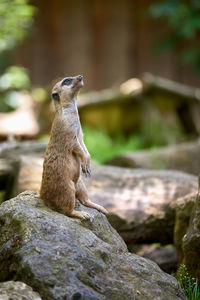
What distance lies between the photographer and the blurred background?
9.48 meters

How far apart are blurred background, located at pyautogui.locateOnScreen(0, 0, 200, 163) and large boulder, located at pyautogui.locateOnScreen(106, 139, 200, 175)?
49.2 inches

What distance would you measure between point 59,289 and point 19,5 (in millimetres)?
5933

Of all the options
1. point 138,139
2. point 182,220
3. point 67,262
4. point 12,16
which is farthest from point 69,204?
point 138,139

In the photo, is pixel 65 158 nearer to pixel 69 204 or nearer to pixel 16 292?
pixel 69 204

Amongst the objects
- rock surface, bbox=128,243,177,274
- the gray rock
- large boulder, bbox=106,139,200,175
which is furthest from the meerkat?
A: large boulder, bbox=106,139,200,175

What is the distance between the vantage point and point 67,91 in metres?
3.69

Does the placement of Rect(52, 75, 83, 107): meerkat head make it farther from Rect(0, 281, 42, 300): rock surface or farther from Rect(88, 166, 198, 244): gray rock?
Rect(0, 281, 42, 300): rock surface

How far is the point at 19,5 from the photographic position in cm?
739

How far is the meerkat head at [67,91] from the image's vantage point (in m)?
3.68

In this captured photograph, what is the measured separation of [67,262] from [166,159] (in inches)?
169

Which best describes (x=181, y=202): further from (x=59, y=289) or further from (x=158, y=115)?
(x=158, y=115)

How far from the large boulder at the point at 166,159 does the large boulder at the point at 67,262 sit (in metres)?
3.30

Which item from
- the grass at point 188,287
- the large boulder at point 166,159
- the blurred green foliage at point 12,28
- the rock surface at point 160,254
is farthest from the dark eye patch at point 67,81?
the blurred green foliage at point 12,28

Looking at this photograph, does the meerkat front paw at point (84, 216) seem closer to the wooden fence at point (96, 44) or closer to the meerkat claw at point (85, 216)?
the meerkat claw at point (85, 216)
